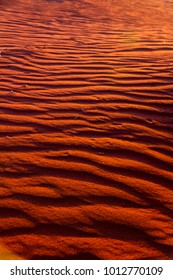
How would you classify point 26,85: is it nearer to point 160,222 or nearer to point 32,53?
point 32,53

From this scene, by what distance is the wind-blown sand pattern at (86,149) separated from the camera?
6.24 ft

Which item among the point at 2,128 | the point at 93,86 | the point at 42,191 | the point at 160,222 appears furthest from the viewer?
the point at 93,86

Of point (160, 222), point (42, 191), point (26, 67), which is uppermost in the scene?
point (26, 67)

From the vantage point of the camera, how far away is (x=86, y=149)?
2.61 metres

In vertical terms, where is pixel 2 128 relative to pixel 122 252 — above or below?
above

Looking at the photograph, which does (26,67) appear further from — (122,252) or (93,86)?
(122,252)

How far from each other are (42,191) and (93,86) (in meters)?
1.86

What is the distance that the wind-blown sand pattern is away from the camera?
6.24 feet

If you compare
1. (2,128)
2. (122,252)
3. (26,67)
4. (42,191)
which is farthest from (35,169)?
(26,67)
